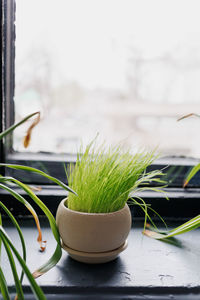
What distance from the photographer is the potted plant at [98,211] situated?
516 millimetres

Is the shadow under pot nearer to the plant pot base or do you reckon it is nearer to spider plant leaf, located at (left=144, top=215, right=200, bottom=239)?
the plant pot base

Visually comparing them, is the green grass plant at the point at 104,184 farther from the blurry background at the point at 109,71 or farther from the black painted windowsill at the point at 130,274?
the blurry background at the point at 109,71

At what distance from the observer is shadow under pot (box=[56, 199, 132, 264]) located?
51 centimetres

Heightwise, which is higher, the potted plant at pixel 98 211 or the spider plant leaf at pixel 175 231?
the potted plant at pixel 98 211

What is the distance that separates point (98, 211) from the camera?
54cm

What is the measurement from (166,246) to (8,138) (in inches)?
15.6

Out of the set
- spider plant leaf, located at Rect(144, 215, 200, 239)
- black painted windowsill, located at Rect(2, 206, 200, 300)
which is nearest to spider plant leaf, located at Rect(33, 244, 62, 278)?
black painted windowsill, located at Rect(2, 206, 200, 300)

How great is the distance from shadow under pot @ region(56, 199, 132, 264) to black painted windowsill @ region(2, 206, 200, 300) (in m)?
0.03

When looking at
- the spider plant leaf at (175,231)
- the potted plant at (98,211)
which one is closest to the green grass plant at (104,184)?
the potted plant at (98,211)

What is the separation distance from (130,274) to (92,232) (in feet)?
0.33

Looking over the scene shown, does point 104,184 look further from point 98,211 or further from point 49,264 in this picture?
point 49,264

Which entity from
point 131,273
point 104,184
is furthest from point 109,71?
point 131,273

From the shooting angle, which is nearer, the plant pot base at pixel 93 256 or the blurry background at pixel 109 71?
the plant pot base at pixel 93 256

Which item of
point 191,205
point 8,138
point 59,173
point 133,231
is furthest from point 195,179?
point 8,138
